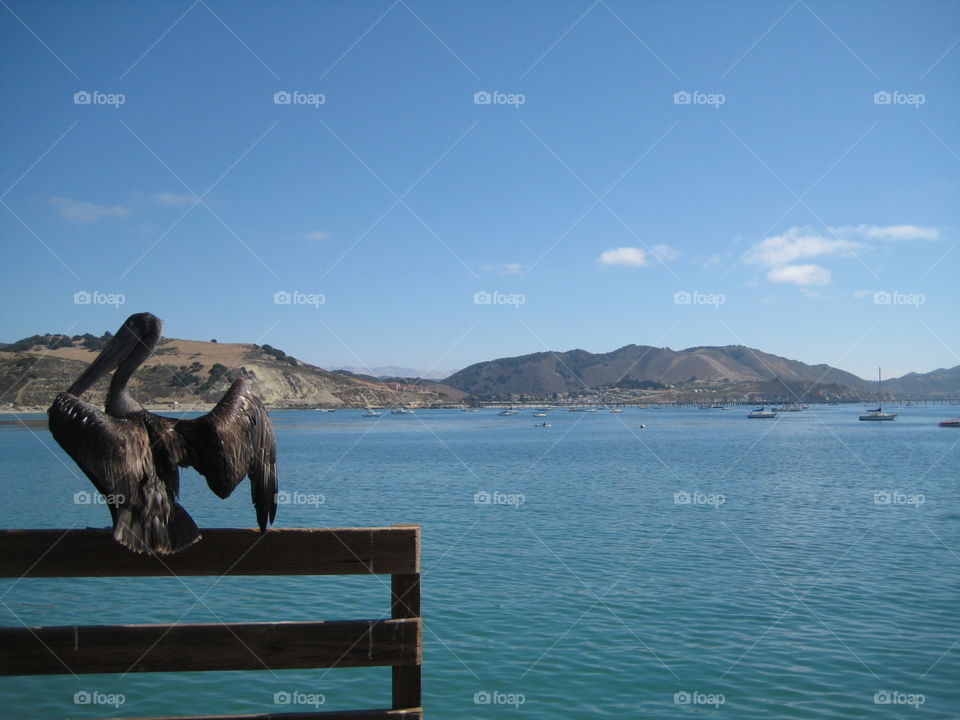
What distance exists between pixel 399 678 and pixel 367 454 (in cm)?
5603

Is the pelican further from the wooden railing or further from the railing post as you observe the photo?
the railing post

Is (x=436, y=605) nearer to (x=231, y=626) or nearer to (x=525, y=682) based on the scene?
(x=525, y=682)

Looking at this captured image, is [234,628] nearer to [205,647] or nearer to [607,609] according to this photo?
[205,647]

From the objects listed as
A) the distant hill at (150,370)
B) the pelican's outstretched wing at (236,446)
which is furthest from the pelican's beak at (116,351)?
the distant hill at (150,370)

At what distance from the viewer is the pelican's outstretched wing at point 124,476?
362 centimetres

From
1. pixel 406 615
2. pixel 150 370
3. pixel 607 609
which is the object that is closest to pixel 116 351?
pixel 406 615

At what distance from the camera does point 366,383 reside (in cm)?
17525

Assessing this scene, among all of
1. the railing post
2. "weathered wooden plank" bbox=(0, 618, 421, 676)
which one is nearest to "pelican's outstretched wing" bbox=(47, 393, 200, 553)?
"weathered wooden plank" bbox=(0, 618, 421, 676)

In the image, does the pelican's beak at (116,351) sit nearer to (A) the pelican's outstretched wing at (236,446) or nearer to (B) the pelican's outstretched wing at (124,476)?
(B) the pelican's outstretched wing at (124,476)

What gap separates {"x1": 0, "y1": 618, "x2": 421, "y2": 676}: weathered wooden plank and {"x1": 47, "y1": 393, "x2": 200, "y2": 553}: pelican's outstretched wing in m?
0.40

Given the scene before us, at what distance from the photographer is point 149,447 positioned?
4027mm

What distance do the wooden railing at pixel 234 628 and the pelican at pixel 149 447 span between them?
13cm

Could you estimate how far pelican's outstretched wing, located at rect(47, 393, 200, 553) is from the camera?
11.9 ft

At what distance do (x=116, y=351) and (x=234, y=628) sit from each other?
69.5 inches
